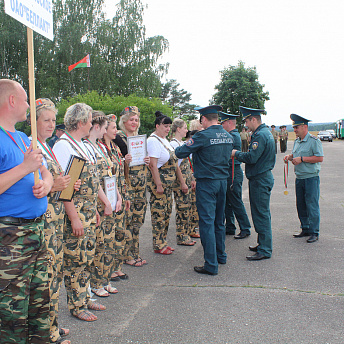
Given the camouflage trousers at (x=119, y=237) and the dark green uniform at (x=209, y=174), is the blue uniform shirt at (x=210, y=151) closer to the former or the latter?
the dark green uniform at (x=209, y=174)

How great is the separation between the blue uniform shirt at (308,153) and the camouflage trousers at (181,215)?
6.73 ft

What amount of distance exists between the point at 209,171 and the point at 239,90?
128ft

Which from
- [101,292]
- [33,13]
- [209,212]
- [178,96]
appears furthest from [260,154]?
[178,96]

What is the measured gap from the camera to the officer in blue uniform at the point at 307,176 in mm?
5914

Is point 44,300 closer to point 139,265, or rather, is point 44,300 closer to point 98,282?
point 98,282

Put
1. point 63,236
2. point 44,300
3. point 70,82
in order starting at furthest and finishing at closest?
point 70,82 < point 63,236 < point 44,300

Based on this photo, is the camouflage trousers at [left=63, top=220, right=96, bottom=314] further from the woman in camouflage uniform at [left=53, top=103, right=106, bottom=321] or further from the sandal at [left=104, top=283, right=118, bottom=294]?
the sandal at [left=104, top=283, right=118, bottom=294]

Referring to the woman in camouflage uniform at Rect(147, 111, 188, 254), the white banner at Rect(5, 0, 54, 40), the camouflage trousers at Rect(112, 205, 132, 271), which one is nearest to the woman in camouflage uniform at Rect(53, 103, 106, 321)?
the camouflage trousers at Rect(112, 205, 132, 271)

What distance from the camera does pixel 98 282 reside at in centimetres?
388

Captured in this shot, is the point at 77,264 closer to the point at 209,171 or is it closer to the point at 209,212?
the point at 209,212

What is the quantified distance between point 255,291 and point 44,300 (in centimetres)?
241

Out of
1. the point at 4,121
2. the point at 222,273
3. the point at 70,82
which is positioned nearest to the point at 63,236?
the point at 4,121

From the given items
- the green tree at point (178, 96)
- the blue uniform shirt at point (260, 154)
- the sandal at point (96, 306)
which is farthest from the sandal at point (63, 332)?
the green tree at point (178, 96)

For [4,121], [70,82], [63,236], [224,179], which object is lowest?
[63,236]
